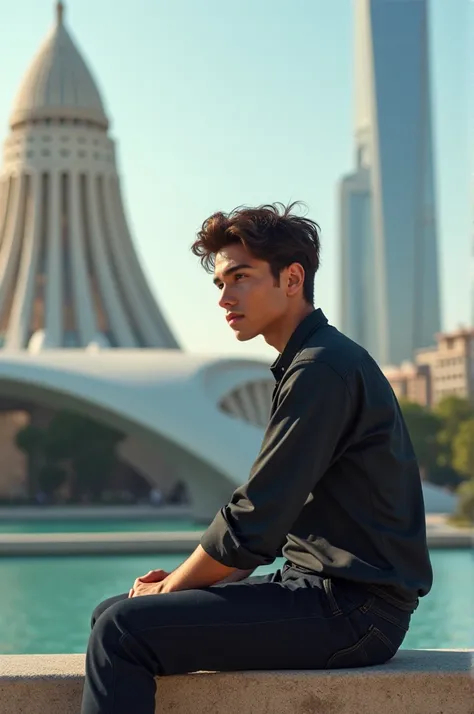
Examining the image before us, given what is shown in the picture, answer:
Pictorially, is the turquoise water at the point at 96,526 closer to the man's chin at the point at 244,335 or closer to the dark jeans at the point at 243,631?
the man's chin at the point at 244,335

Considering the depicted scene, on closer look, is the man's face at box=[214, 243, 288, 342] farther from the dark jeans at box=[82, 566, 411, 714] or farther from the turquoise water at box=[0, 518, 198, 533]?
the turquoise water at box=[0, 518, 198, 533]

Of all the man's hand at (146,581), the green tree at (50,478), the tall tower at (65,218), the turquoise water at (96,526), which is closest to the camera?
the man's hand at (146,581)

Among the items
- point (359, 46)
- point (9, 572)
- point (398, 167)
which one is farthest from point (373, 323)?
point (9, 572)

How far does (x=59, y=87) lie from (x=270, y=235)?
3593cm

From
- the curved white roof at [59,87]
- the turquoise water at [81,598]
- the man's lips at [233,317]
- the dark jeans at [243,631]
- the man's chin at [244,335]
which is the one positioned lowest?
the turquoise water at [81,598]

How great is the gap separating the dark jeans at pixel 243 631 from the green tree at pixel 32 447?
31071mm

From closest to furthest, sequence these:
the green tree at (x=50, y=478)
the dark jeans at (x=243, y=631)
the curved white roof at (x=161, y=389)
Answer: the dark jeans at (x=243, y=631)
the curved white roof at (x=161, y=389)
the green tree at (x=50, y=478)

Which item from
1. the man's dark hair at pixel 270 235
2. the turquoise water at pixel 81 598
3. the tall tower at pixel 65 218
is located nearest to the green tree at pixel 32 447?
the tall tower at pixel 65 218

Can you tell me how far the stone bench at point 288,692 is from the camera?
86.7 inches

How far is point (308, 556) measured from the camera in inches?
90.5

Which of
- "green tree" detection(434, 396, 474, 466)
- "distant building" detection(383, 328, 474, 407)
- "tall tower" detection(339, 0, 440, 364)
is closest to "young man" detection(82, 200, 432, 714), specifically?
"green tree" detection(434, 396, 474, 466)

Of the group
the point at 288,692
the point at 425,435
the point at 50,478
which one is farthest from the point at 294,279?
the point at 425,435

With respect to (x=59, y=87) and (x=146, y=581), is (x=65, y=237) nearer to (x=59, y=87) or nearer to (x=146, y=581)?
(x=59, y=87)

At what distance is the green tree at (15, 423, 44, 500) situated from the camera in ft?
108
